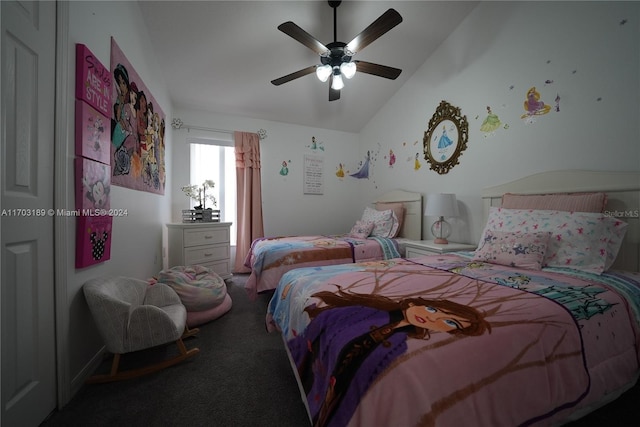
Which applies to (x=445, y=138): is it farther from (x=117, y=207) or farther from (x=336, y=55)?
(x=117, y=207)

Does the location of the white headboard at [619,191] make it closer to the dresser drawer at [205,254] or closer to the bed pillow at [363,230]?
the bed pillow at [363,230]

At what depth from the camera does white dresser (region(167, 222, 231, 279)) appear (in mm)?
2785

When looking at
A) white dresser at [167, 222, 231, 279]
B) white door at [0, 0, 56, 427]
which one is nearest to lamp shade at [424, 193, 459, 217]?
white dresser at [167, 222, 231, 279]

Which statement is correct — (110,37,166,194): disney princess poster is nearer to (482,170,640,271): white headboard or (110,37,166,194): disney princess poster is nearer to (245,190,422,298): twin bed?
(245,190,422,298): twin bed

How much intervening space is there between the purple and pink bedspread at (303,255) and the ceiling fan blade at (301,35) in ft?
5.86

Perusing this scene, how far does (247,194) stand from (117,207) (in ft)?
6.46

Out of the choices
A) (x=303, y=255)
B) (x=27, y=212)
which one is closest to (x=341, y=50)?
(x=303, y=255)

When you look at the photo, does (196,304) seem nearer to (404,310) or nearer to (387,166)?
(404,310)

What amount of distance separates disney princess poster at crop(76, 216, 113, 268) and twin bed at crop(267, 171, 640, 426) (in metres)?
1.05

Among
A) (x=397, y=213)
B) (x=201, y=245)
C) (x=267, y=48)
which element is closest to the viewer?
(x=267, y=48)

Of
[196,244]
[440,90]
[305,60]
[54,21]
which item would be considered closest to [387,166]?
[440,90]

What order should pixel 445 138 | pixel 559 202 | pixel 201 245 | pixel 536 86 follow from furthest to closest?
pixel 201 245 < pixel 445 138 < pixel 536 86 < pixel 559 202

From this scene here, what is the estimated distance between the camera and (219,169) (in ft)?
12.2

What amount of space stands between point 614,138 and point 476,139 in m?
0.96
